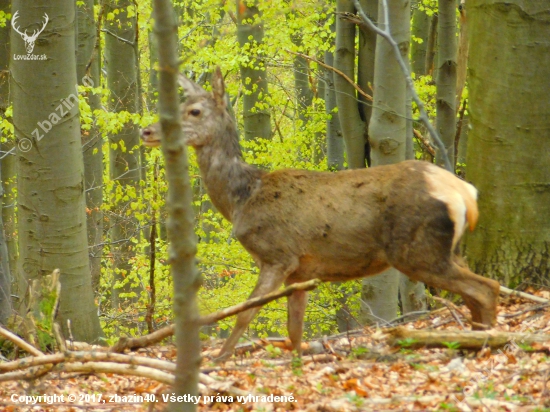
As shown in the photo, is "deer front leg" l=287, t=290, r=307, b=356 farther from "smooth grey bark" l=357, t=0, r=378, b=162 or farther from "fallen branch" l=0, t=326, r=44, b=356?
"smooth grey bark" l=357, t=0, r=378, b=162

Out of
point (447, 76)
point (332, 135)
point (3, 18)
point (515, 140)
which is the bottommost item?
point (332, 135)

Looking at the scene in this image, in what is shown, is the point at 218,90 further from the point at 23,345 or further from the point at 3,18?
the point at 3,18

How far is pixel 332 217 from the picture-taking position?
6609mm

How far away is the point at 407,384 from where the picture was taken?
16.0ft

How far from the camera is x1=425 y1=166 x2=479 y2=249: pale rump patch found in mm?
6012

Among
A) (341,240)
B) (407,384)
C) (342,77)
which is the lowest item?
(407,384)

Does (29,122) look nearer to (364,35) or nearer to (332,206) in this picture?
(332,206)

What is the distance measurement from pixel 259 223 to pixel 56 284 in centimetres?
193

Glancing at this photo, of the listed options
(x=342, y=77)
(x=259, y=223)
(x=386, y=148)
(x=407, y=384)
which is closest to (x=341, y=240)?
(x=259, y=223)

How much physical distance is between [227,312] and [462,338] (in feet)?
5.71

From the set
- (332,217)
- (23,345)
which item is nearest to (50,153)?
(23,345)

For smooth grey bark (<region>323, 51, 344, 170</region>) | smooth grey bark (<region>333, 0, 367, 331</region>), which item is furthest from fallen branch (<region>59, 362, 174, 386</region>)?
→ smooth grey bark (<region>323, 51, 344, 170</region>)

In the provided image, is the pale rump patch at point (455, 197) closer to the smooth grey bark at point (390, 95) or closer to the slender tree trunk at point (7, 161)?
the smooth grey bark at point (390, 95)

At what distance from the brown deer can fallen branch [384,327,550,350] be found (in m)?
0.64
